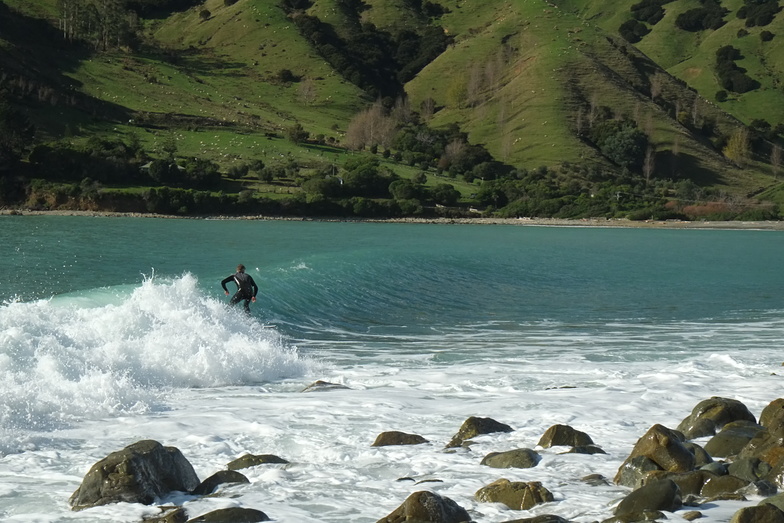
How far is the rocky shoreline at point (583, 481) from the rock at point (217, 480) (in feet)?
0.03

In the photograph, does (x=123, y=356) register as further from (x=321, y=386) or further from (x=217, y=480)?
(x=217, y=480)

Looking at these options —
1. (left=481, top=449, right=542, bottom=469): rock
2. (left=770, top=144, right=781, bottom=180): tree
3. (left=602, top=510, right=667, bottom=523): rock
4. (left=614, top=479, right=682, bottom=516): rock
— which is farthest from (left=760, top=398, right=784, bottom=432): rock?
(left=770, top=144, right=781, bottom=180): tree

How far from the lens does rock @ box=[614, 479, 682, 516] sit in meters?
8.73

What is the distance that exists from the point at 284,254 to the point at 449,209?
49.5 m

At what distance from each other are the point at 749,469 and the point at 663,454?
85 cm

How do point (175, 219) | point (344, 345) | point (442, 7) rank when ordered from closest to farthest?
point (344, 345) < point (175, 219) < point (442, 7)

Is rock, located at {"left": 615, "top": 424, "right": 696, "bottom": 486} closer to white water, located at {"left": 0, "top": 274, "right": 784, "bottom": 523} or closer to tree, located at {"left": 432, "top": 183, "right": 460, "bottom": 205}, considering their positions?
white water, located at {"left": 0, "top": 274, "right": 784, "bottom": 523}

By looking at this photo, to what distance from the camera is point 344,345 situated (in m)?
21.5

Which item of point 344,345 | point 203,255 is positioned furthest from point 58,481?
point 203,255

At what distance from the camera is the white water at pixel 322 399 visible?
960 cm

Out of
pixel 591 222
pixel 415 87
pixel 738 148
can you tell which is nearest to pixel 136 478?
pixel 591 222

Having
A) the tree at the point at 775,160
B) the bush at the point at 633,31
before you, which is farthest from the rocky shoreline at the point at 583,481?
the bush at the point at 633,31

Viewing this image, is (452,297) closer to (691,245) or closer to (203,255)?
(203,255)

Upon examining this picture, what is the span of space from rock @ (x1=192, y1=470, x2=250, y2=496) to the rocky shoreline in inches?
0.4
